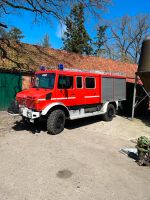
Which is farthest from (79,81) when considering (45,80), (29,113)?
(29,113)

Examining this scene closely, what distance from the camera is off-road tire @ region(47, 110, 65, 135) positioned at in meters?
8.62

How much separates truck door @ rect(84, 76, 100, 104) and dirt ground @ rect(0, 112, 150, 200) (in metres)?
1.65

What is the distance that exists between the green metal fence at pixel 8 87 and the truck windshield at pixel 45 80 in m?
5.15

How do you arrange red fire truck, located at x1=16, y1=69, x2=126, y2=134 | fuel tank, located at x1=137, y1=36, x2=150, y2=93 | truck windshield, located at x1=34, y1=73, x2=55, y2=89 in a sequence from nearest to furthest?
1. red fire truck, located at x1=16, y1=69, x2=126, y2=134
2. truck windshield, located at x1=34, y1=73, x2=55, y2=89
3. fuel tank, located at x1=137, y1=36, x2=150, y2=93

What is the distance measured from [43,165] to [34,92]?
12.1 feet

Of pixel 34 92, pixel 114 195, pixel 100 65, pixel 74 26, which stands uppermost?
pixel 74 26

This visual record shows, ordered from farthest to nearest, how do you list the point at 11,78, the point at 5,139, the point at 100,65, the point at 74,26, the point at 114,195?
the point at 74,26 < the point at 100,65 < the point at 11,78 < the point at 5,139 < the point at 114,195

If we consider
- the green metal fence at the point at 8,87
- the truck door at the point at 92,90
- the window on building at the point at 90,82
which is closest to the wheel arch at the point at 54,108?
the truck door at the point at 92,90

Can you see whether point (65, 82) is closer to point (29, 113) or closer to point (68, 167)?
point (29, 113)

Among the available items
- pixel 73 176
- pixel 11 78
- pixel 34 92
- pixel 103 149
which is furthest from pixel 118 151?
pixel 11 78

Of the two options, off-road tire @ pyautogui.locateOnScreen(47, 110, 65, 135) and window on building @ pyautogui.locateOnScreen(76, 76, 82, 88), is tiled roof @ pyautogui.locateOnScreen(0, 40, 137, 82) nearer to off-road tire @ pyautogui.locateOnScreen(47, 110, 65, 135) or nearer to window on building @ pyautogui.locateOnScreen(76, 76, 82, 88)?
window on building @ pyautogui.locateOnScreen(76, 76, 82, 88)

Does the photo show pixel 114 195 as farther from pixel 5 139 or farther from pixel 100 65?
pixel 100 65

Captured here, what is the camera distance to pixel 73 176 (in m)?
5.25

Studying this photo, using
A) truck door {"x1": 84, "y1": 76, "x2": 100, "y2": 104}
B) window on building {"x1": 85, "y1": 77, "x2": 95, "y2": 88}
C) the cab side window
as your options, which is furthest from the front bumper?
window on building {"x1": 85, "y1": 77, "x2": 95, "y2": 88}
